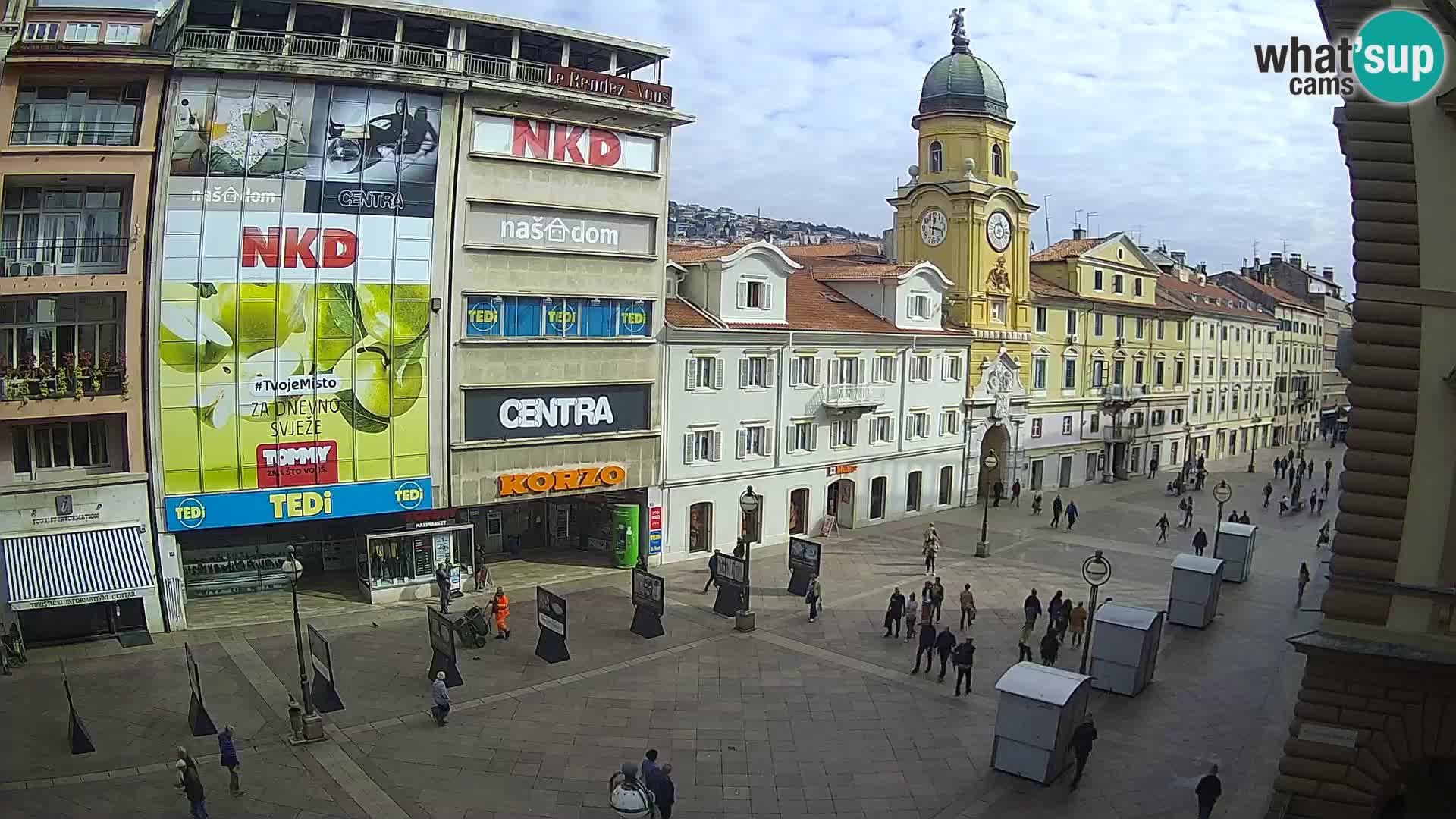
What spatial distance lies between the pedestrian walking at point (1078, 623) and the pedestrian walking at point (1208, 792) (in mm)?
9665

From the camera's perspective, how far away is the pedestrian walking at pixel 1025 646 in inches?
1002

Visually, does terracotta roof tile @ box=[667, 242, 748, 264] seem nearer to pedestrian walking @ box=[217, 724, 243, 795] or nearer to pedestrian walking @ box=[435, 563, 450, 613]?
pedestrian walking @ box=[435, 563, 450, 613]

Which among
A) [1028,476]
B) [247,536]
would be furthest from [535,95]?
[1028,476]

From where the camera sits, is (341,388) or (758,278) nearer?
(341,388)

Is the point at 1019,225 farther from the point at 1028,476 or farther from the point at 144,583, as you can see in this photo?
the point at 144,583

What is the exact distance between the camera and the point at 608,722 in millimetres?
21297

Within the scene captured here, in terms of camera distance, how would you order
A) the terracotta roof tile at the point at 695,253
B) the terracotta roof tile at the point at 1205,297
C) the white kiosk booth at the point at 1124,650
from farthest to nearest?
1. the terracotta roof tile at the point at 1205,297
2. the terracotta roof tile at the point at 695,253
3. the white kiosk booth at the point at 1124,650

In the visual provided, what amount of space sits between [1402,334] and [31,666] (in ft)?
97.0

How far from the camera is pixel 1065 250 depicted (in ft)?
195

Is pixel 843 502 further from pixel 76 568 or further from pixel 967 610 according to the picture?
pixel 76 568

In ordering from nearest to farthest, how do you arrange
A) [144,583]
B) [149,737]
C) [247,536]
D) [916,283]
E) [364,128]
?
[149,737] → [144,583] → [364,128] → [247,536] → [916,283]

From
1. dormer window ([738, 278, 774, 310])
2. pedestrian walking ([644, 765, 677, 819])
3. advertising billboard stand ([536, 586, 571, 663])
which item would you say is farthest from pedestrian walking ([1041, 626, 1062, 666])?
dormer window ([738, 278, 774, 310])

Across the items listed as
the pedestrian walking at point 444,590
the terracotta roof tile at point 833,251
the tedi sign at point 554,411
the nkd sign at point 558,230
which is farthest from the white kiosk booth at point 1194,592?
the terracotta roof tile at point 833,251

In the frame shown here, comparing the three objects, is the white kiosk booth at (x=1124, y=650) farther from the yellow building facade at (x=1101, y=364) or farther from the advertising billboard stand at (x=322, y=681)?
the yellow building facade at (x=1101, y=364)
